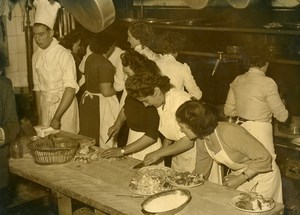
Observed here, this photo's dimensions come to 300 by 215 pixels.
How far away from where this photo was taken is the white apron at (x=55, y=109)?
474cm

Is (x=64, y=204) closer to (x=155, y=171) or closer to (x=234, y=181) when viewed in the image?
(x=155, y=171)

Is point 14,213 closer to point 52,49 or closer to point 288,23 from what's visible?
point 52,49

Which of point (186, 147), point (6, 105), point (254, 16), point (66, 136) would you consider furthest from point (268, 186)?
point (254, 16)

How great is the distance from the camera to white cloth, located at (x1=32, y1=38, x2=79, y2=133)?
459 cm

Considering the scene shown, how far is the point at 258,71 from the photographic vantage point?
4.14 metres

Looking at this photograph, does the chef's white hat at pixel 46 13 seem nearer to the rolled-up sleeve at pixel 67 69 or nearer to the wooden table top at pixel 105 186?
the rolled-up sleeve at pixel 67 69

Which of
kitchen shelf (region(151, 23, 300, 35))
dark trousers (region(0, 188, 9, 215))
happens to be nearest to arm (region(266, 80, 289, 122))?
kitchen shelf (region(151, 23, 300, 35))

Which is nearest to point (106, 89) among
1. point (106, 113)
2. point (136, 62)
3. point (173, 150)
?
point (106, 113)

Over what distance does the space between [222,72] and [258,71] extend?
136 cm

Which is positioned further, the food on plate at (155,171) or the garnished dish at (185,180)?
the food on plate at (155,171)

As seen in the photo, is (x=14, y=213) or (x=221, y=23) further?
(x=221, y=23)

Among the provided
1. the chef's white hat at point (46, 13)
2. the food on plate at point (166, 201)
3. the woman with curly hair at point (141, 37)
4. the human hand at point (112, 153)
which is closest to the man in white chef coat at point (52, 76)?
the chef's white hat at point (46, 13)

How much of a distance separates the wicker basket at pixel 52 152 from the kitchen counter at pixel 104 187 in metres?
0.04

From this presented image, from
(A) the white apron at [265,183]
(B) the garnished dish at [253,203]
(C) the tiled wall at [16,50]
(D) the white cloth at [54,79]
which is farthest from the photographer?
(C) the tiled wall at [16,50]
